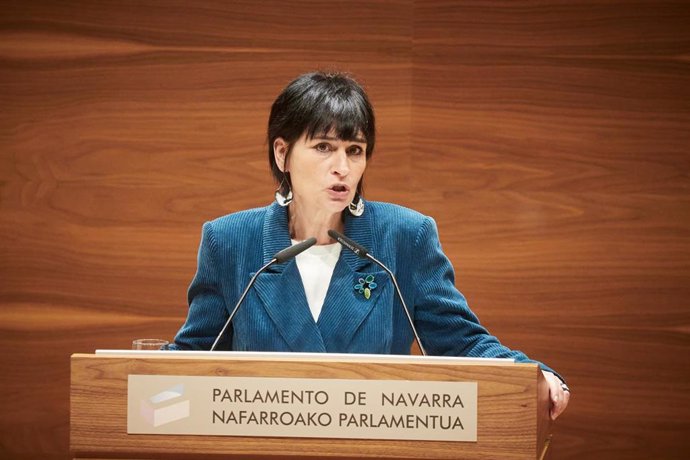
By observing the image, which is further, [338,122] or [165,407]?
[338,122]

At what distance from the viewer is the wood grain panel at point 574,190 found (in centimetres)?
383

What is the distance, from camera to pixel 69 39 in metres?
3.91

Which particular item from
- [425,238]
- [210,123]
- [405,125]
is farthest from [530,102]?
[425,238]

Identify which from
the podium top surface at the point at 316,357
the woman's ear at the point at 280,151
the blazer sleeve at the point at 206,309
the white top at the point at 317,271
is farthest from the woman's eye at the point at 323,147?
the podium top surface at the point at 316,357

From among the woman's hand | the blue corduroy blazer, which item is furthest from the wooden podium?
the blue corduroy blazer

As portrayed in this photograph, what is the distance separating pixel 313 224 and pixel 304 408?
2.85 feet

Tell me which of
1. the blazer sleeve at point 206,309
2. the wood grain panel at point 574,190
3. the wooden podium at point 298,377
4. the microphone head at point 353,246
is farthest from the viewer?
the wood grain panel at point 574,190

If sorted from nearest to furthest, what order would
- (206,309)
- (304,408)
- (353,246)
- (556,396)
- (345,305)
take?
(304,408)
(556,396)
(353,246)
(345,305)
(206,309)

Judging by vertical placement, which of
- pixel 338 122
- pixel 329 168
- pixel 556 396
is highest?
pixel 338 122

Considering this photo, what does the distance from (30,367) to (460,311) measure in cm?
222

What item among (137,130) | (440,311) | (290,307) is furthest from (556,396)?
(137,130)

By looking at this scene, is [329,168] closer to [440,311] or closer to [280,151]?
[280,151]

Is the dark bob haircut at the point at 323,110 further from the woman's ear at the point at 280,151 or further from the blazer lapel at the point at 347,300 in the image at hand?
the blazer lapel at the point at 347,300

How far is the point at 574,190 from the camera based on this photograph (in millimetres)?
3850
